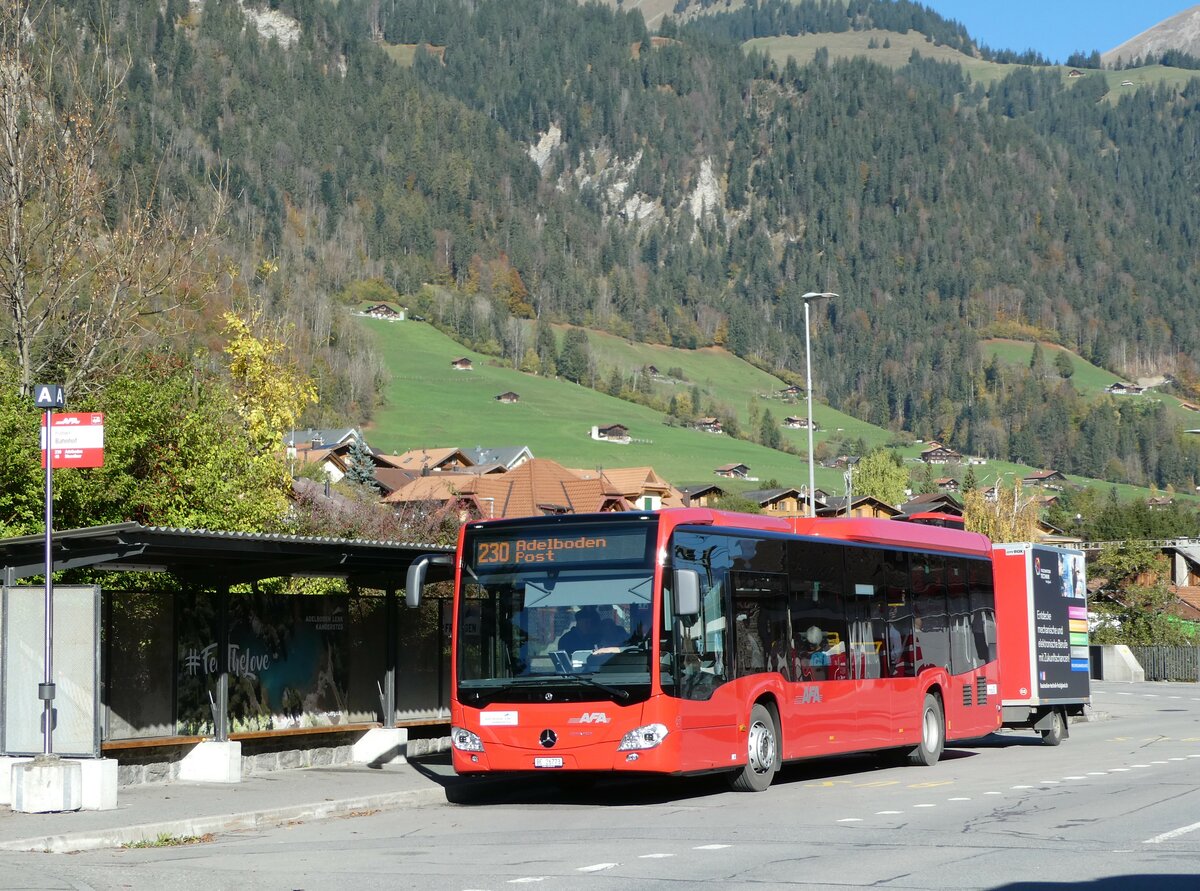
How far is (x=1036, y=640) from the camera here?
85.0ft

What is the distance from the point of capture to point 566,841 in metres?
13.6

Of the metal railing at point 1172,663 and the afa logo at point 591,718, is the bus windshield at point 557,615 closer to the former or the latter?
the afa logo at point 591,718

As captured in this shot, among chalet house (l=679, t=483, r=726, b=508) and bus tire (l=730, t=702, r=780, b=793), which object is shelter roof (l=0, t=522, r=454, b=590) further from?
chalet house (l=679, t=483, r=726, b=508)

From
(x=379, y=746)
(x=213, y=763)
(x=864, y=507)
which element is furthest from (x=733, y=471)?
(x=213, y=763)

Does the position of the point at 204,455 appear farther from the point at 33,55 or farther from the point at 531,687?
the point at 531,687

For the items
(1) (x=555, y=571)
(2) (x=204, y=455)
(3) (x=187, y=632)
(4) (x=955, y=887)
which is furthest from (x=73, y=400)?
(4) (x=955, y=887)

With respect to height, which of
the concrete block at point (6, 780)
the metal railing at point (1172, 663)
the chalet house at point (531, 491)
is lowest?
the metal railing at point (1172, 663)

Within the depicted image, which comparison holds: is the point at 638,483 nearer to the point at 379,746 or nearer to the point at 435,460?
the point at 435,460

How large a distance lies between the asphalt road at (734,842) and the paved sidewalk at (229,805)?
0.29 m

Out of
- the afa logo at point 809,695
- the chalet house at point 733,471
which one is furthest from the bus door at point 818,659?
the chalet house at point 733,471

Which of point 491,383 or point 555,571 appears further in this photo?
point 491,383

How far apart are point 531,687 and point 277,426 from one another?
24999 mm

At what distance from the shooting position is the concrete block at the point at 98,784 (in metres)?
15.0

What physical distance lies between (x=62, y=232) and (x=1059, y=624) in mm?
17927
